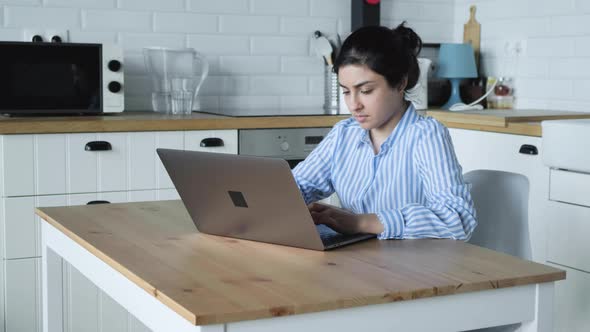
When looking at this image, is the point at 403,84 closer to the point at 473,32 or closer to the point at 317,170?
the point at 317,170

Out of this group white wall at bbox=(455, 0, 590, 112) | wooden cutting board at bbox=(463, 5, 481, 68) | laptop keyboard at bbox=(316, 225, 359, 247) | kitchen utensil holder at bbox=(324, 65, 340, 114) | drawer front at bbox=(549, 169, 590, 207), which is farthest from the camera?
wooden cutting board at bbox=(463, 5, 481, 68)

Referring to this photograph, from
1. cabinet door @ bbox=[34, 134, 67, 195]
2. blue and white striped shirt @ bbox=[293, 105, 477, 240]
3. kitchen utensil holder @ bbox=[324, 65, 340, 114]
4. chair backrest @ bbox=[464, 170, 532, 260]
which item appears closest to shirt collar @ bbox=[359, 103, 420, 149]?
blue and white striped shirt @ bbox=[293, 105, 477, 240]

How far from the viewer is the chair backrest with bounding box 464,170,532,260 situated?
83.9 inches

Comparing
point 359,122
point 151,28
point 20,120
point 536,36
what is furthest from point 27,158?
point 536,36

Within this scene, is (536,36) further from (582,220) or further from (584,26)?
(582,220)

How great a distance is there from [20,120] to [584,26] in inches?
95.3

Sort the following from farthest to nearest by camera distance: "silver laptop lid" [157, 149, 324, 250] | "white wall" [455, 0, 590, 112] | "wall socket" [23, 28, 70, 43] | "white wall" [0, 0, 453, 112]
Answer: "white wall" [455, 0, 590, 112] → "white wall" [0, 0, 453, 112] → "wall socket" [23, 28, 70, 43] → "silver laptop lid" [157, 149, 324, 250]

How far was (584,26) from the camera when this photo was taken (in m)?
3.76

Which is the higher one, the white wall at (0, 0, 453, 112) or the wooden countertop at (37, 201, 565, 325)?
the white wall at (0, 0, 453, 112)

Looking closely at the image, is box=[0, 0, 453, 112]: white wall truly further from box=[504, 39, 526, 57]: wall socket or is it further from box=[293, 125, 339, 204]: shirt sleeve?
box=[293, 125, 339, 204]: shirt sleeve

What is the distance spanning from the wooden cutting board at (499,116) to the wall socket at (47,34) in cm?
165

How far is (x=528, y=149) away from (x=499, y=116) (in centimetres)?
25

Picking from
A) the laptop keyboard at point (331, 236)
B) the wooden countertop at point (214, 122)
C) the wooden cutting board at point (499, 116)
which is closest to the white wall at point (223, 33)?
the wooden countertop at point (214, 122)

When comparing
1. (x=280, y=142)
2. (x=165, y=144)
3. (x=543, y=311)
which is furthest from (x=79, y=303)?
(x=543, y=311)
